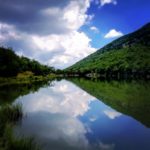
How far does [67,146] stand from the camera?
19188 mm

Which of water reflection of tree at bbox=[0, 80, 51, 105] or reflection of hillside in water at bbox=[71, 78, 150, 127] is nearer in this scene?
reflection of hillside in water at bbox=[71, 78, 150, 127]

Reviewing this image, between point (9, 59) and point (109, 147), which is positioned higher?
point (9, 59)

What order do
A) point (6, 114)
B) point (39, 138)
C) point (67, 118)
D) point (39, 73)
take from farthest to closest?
point (39, 73)
point (67, 118)
point (6, 114)
point (39, 138)

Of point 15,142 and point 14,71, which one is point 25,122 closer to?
point 15,142

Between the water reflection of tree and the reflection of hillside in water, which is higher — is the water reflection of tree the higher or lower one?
the higher one

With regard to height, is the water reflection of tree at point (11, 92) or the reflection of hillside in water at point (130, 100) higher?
the water reflection of tree at point (11, 92)

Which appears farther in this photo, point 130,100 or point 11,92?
point 11,92

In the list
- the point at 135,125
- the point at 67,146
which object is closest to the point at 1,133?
the point at 67,146

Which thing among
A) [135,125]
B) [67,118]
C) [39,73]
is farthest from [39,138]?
[39,73]

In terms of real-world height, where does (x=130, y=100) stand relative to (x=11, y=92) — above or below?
below

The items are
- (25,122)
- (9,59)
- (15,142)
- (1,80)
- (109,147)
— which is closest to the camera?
(15,142)

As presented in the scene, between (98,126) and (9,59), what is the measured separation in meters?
85.6

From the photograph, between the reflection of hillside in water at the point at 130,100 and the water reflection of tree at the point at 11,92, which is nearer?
the reflection of hillside in water at the point at 130,100

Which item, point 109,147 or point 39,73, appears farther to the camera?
point 39,73
